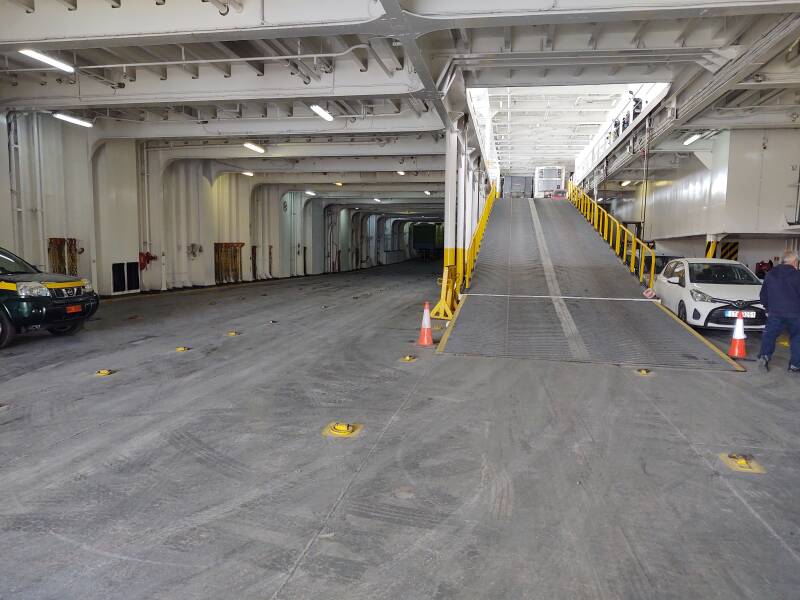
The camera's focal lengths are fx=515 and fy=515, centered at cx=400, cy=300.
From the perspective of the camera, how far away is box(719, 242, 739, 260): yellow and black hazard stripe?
727 inches

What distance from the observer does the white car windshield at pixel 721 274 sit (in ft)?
34.0

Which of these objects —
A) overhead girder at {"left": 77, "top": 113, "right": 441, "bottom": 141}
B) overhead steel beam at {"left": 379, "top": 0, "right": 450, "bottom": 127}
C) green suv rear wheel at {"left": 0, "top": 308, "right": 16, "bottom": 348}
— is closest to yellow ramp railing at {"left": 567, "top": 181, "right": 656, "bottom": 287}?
overhead girder at {"left": 77, "top": 113, "right": 441, "bottom": 141}

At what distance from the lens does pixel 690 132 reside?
14984 millimetres

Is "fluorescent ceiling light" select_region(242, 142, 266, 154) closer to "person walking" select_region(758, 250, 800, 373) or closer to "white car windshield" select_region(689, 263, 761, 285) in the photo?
"white car windshield" select_region(689, 263, 761, 285)

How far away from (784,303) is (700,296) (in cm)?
243

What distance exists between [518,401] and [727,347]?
17.6 ft

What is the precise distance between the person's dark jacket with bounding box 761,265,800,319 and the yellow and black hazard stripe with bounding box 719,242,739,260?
1265cm

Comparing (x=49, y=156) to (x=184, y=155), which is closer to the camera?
(x=49, y=156)

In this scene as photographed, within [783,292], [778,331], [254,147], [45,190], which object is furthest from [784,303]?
[45,190]

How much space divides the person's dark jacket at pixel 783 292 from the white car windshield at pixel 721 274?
297 cm

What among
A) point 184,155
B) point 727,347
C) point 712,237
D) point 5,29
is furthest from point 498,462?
point 184,155

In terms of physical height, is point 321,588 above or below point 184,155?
below

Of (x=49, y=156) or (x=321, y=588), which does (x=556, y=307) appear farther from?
(x=49, y=156)

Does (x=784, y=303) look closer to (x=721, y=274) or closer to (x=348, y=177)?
(x=721, y=274)
